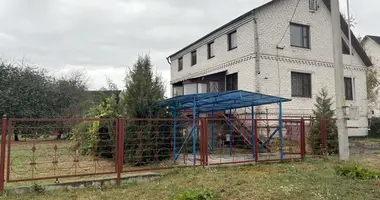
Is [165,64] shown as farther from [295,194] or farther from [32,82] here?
[295,194]

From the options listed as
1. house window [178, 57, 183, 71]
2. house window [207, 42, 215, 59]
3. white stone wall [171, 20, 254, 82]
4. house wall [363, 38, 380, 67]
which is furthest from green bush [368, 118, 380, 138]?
house window [178, 57, 183, 71]

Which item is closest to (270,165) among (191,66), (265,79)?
(265,79)

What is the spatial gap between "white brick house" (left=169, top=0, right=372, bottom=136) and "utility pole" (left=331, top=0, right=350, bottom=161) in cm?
585

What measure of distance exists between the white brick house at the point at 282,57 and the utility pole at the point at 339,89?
5848 mm

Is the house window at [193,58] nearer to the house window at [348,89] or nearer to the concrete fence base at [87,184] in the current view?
the house window at [348,89]

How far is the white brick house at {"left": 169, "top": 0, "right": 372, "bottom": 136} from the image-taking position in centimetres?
1478

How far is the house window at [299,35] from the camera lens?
16000 millimetres

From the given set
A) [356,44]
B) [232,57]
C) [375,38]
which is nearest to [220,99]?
[232,57]

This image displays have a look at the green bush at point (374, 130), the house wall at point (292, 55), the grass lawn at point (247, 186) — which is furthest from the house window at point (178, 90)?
the green bush at point (374, 130)

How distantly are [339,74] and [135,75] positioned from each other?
617 centimetres

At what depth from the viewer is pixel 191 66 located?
20.5 meters

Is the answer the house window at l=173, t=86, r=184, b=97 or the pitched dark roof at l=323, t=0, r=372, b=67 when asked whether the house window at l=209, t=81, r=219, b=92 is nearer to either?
the house window at l=173, t=86, r=184, b=97

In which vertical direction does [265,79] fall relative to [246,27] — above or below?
below

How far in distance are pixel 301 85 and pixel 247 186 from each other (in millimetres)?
11525
